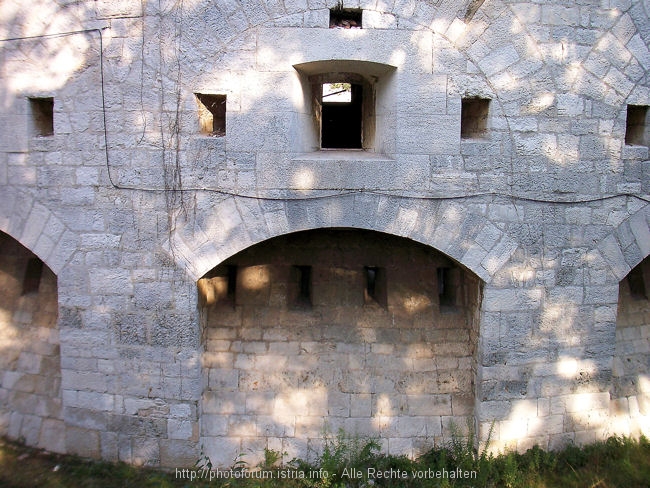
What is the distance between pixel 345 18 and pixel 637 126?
2929 mm

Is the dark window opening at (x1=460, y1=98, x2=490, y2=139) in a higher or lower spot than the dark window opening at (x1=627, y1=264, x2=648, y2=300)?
higher

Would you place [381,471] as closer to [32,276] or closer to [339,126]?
[339,126]

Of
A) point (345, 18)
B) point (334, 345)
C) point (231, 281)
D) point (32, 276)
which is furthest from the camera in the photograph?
point (32, 276)

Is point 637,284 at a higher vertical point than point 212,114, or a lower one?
lower

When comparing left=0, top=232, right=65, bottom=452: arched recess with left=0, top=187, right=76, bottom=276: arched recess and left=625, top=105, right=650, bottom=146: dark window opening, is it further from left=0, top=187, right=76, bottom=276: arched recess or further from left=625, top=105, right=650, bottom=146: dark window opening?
left=625, top=105, right=650, bottom=146: dark window opening

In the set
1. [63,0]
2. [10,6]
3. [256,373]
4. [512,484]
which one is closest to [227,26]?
[63,0]

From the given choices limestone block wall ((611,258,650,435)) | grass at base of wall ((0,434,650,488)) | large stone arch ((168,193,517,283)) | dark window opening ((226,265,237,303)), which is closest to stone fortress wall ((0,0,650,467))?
large stone arch ((168,193,517,283))

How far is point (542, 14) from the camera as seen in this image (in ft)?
14.0

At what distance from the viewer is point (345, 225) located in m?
4.34

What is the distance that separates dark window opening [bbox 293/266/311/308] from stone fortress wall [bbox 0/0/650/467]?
863 mm

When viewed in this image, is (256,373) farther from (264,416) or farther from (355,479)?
(355,479)

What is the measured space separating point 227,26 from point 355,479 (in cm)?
411

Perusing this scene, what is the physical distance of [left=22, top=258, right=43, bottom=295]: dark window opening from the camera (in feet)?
18.1

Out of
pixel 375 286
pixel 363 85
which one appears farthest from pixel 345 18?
pixel 375 286
